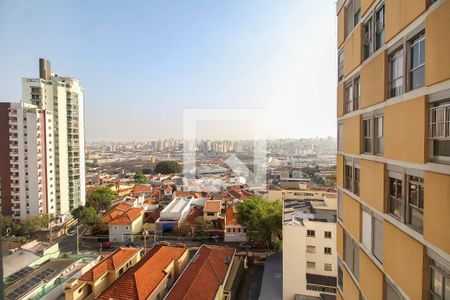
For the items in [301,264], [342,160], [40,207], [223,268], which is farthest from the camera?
[40,207]

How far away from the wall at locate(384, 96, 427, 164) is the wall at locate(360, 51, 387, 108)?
142mm

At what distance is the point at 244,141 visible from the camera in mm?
8008

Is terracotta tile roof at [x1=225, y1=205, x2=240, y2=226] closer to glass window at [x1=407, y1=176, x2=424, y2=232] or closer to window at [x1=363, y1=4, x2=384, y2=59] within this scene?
window at [x1=363, y1=4, x2=384, y2=59]

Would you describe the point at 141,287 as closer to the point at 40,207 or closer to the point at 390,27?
the point at 390,27

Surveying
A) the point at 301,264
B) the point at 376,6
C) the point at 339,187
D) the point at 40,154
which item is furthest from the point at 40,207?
the point at 376,6

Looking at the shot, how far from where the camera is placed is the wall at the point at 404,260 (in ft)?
3.53

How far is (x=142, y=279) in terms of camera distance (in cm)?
491

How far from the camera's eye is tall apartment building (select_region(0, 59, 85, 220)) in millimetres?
10484

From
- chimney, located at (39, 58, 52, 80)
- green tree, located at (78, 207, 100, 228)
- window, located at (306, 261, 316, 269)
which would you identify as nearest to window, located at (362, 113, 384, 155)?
window, located at (306, 261, 316, 269)

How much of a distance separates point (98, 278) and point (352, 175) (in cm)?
506

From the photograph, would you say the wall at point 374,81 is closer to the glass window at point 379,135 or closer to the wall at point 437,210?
the glass window at point 379,135

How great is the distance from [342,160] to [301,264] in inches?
148

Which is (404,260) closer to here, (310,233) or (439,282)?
(439,282)

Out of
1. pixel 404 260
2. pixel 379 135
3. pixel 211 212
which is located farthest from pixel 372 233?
pixel 211 212
